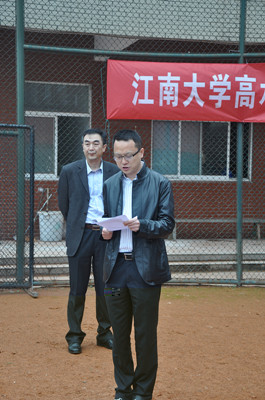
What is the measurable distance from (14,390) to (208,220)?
23.0ft

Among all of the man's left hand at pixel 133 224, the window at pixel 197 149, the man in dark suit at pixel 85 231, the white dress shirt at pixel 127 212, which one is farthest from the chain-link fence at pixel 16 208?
the man's left hand at pixel 133 224

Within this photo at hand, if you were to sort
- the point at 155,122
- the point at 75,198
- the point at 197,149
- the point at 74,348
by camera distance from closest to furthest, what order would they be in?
the point at 74,348
the point at 75,198
the point at 155,122
the point at 197,149

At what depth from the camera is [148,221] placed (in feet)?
11.1

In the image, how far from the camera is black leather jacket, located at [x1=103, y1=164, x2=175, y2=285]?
3.42 meters

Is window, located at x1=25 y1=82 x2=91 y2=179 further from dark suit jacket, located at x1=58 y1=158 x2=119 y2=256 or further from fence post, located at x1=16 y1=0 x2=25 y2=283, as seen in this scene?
dark suit jacket, located at x1=58 y1=158 x2=119 y2=256

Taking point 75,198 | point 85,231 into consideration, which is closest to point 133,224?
point 85,231

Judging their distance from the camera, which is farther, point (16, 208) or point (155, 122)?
point (155, 122)

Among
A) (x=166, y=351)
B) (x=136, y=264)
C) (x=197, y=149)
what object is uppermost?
(x=197, y=149)

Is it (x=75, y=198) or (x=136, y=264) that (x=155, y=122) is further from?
(x=136, y=264)

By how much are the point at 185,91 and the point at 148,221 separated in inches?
172

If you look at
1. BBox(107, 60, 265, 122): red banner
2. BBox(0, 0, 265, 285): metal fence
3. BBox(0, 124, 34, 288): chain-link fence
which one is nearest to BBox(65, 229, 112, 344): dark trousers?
BBox(0, 124, 34, 288): chain-link fence

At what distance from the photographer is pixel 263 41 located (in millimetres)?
9828

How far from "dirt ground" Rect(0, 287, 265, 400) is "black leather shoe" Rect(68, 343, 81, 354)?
6cm

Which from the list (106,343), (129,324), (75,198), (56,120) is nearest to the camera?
(129,324)
